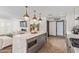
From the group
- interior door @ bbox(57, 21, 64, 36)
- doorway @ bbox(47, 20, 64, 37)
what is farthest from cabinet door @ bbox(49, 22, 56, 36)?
interior door @ bbox(57, 21, 64, 36)

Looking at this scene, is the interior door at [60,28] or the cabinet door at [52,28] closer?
the interior door at [60,28]

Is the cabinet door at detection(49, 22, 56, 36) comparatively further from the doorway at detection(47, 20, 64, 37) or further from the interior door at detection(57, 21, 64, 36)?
the interior door at detection(57, 21, 64, 36)

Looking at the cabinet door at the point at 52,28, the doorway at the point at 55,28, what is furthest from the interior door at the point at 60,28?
the cabinet door at the point at 52,28

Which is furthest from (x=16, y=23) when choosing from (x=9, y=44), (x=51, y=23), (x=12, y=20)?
(x=9, y=44)

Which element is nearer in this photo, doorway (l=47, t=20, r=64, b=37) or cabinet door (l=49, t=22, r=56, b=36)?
doorway (l=47, t=20, r=64, b=37)

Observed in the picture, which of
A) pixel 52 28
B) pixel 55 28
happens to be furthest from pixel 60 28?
pixel 52 28

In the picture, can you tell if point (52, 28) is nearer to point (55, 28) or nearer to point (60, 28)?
point (55, 28)

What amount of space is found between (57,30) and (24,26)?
4.21 metres

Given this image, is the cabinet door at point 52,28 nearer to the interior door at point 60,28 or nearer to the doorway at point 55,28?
the doorway at point 55,28

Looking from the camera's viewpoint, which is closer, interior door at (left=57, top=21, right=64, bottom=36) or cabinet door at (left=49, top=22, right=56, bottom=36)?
interior door at (left=57, top=21, right=64, bottom=36)

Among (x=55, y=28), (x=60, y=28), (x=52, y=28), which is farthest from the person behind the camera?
(x=52, y=28)

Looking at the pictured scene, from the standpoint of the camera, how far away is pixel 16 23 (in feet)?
47.4

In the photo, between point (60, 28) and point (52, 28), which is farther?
point (52, 28)

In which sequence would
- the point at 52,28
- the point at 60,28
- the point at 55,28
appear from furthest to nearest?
the point at 52,28, the point at 55,28, the point at 60,28
